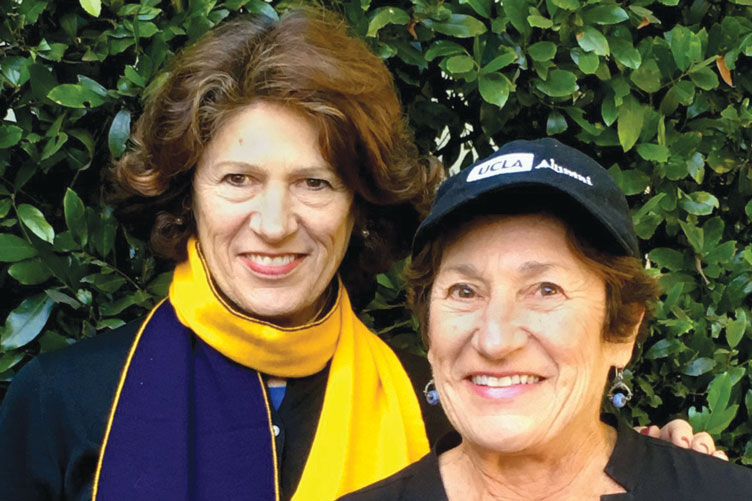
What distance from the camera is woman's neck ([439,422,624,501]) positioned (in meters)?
2.14

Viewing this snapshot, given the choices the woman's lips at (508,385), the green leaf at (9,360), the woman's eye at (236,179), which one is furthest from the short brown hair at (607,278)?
the green leaf at (9,360)

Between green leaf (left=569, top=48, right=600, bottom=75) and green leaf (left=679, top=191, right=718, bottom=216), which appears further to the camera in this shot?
green leaf (left=679, top=191, right=718, bottom=216)

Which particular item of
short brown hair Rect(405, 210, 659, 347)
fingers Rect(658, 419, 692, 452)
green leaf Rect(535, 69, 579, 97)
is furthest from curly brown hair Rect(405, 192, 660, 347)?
green leaf Rect(535, 69, 579, 97)

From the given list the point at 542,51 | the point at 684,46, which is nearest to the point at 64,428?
the point at 542,51

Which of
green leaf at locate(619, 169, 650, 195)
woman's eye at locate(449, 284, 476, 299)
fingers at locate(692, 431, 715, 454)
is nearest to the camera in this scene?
woman's eye at locate(449, 284, 476, 299)

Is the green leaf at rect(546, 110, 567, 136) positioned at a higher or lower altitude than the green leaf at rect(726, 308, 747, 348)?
higher

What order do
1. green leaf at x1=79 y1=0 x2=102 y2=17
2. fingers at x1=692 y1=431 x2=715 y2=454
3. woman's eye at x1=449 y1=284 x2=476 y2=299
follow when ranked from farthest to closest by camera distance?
green leaf at x1=79 y1=0 x2=102 y2=17
fingers at x1=692 y1=431 x2=715 y2=454
woman's eye at x1=449 y1=284 x2=476 y2=299

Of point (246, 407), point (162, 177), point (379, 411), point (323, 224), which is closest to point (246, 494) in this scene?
point (246, 407)

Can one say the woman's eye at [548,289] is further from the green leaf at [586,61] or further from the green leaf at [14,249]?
the green leaf at [14,249]

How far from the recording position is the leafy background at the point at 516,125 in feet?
9.27

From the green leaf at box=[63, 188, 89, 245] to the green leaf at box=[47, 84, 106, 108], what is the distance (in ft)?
0.78

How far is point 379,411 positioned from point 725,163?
129cm

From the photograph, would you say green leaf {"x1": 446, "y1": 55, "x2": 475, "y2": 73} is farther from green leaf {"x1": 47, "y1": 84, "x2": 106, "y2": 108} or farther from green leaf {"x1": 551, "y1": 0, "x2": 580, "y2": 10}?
green leaf {"x1": 47, "y1": 84, "x2": 106, "y2": 108}

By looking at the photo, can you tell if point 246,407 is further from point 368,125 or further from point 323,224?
point 368,125
